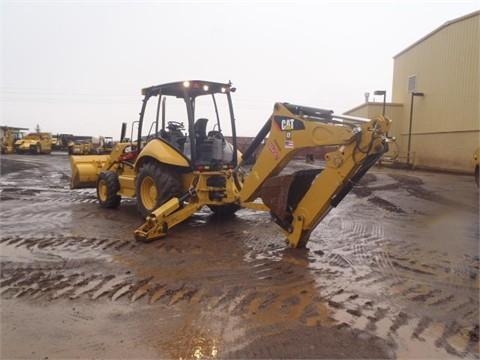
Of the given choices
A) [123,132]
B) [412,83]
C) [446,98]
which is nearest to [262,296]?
[123,132]

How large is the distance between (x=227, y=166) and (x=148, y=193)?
1.60 meters

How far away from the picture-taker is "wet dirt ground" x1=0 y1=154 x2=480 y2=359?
3273mm

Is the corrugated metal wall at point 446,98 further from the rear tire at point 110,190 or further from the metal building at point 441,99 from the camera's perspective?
the rear tire at point 110,190

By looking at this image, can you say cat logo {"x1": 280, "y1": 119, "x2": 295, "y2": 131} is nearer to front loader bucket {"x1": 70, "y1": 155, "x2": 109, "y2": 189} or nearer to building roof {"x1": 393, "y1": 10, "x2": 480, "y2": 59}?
front loader bucket {"x1": 70, "y1": 155, "x2": 109, "y2": 189}

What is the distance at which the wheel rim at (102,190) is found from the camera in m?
9.03

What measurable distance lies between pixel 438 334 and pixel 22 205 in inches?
330

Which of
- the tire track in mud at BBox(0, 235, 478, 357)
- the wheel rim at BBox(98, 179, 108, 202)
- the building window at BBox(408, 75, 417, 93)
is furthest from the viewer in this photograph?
the building window at BBox(408, 75, 417, 93)

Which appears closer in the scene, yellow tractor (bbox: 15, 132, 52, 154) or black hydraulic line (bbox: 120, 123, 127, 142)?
black hydraulic line (bbox: 120, 123, 127, 142)

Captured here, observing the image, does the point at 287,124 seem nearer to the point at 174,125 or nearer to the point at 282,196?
the point at 282,196

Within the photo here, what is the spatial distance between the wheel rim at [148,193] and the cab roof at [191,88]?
158 centimetres

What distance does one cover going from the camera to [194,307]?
12.9 ft

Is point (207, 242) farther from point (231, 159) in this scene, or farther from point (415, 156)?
point (415, 156)

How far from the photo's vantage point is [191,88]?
7.36 metres

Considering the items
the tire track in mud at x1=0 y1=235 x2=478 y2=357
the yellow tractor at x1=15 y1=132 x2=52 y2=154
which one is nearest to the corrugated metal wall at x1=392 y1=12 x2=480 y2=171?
the tire track in mud at x1=0 y1=235 x2=478 y2=357
